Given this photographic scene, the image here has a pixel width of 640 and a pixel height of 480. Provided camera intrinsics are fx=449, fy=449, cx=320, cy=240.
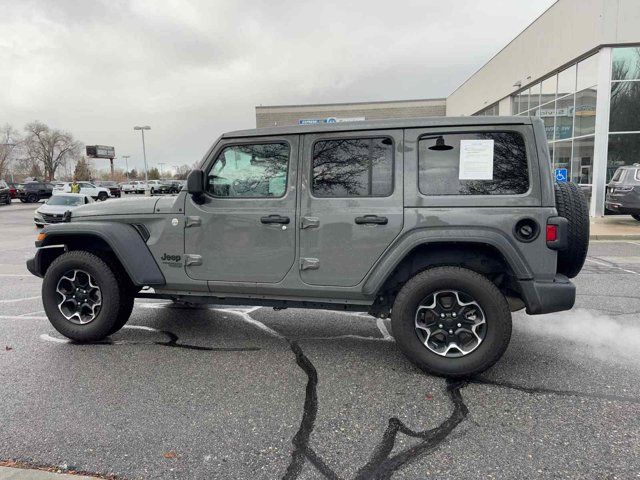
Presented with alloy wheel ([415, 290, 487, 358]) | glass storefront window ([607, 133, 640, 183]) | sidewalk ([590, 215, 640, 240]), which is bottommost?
sidewalk ([590, 215, 640, 240])

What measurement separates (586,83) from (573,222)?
48.5 ft

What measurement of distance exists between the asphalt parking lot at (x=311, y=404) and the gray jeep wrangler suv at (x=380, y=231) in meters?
0.46

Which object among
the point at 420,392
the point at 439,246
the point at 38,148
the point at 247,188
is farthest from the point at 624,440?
the point at 38,148

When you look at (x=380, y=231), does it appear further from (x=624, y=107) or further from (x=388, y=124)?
(x=624, y=107)

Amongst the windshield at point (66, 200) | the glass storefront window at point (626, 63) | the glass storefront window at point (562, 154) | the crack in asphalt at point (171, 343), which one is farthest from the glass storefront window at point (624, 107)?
the windshield at point (66, 200)

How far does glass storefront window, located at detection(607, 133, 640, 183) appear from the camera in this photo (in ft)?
48.6

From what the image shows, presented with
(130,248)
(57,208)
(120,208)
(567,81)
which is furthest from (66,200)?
(567,81)

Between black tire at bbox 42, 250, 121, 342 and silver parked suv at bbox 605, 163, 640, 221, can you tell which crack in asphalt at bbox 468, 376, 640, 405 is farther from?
silver parked suv at bbox 605, 163, 640, 221

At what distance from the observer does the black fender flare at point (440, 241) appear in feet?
10.8

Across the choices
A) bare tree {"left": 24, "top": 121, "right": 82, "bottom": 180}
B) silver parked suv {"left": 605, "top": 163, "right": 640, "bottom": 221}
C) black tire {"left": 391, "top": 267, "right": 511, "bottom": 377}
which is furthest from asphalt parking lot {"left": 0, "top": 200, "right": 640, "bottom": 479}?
bare tree {"left": 24, "top": 121, "right": 82, "bottom": 180}

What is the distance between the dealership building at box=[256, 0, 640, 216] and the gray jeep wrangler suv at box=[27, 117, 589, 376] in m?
8.97

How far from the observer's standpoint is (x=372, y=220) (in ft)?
11.5

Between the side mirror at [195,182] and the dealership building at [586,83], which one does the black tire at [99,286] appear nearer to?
the side mirror at [195,182]

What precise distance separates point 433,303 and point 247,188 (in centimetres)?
183
